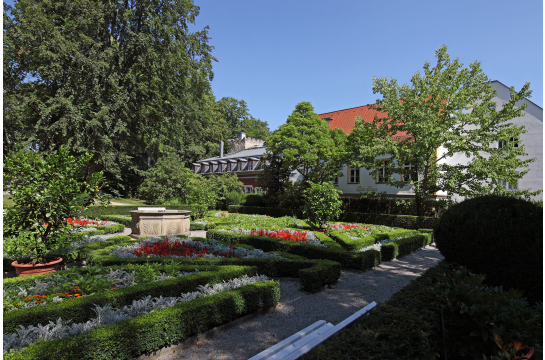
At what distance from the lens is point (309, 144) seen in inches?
880

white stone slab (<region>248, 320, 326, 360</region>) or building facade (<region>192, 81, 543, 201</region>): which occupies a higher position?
building facade (<region>192, 81, 543, 201</region>)

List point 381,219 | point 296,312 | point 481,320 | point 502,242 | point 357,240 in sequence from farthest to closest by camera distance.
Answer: point 381,219
point 357,240
point 502,242
point 296,312
point 481,320

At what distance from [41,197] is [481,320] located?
8010mm

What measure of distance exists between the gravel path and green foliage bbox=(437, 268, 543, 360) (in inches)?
75.3

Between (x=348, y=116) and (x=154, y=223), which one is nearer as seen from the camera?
(x=154, y=223)

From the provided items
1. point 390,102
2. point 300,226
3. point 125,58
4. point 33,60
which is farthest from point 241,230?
point 33,60

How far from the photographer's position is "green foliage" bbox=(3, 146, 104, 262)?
250 inches

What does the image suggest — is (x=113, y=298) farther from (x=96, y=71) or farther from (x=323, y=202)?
(x=96, y=71)

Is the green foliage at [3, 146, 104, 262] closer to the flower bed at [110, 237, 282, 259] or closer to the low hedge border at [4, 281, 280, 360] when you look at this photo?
the flower bed at [110, 237, 282, 259]

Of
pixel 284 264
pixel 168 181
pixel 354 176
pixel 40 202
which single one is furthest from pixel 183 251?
pixel 354 176

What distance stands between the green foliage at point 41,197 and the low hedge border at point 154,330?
13.4ft

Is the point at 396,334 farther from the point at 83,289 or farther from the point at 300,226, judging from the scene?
the point at 300,226

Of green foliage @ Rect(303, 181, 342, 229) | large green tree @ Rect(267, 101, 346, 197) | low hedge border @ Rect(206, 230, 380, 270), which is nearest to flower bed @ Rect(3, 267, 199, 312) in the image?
low hedge border @ Rect(206, 230, 380, 270)

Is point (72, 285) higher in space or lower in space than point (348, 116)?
lower
